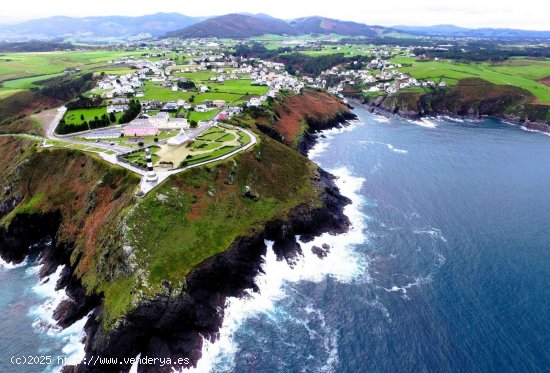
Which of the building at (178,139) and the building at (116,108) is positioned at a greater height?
the building at (178,139)

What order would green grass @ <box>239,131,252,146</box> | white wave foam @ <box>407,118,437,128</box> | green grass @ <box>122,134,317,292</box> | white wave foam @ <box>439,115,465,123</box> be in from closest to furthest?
green grass @ <box>122,134,317,292</box> → green grass @ <box>239,131,252,146</box> → white wave foam @ <box>407,118,437,128</box> → white wave foam @ <box>439,115,465,123</box>

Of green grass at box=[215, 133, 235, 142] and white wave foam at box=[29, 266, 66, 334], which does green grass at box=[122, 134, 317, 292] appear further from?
white wave foam at box=[29, 266, 66, 334]

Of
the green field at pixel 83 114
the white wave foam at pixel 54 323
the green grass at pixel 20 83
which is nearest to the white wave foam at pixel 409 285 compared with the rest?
the white wave foam at pixel 54 323

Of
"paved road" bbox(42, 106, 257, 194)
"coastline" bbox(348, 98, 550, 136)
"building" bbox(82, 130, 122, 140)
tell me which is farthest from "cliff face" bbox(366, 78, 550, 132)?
"building" bbox(82, 130, 122, 140)

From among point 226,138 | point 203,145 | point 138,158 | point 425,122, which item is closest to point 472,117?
point 425,122

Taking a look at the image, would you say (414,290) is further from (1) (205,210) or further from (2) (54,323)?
(2) (54,323)

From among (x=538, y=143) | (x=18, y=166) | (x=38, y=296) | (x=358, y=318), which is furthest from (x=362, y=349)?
(x=538, y=143)

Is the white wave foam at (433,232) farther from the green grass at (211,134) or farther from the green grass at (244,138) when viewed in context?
the green grass at (211,134)
